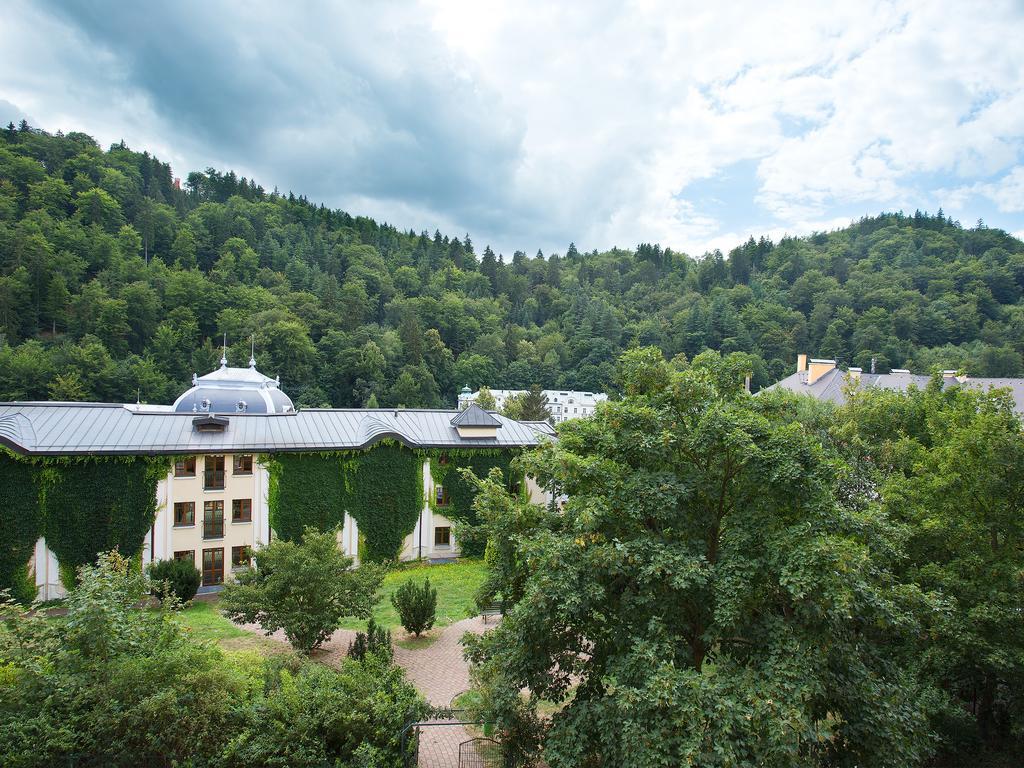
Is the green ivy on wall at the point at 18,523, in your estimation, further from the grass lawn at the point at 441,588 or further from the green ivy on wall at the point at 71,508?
the grass lawn at the point at 441,588

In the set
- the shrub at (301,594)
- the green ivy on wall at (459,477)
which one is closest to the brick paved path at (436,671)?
the shrub at (301,594)

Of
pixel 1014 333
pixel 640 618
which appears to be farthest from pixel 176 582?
pixel 1014 333

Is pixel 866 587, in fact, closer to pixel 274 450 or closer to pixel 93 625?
pixel 93 625

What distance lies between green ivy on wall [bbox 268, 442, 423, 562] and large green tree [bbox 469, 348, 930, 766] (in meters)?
19.8

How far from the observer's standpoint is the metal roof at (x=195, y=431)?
2441 cm

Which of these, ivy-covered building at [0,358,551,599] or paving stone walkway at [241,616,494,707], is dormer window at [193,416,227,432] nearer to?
ivy-covered building at [0,358,551,599]

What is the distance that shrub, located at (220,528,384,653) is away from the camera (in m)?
17.0

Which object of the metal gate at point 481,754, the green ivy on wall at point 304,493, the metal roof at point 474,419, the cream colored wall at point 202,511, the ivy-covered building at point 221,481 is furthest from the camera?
the metal roof at point 474,419

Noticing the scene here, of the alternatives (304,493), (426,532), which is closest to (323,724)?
(304,493)

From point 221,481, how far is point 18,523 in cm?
756

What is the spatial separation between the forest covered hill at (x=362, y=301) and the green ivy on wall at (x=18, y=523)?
5213 centimetres

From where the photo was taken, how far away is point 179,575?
2341 centimetres

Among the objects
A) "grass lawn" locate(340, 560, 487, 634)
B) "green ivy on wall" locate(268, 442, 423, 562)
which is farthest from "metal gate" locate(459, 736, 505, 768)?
"green ivy on wall" locate(268, 442, 423, 562)

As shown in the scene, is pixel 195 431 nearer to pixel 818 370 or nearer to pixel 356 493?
pixel 356 493
